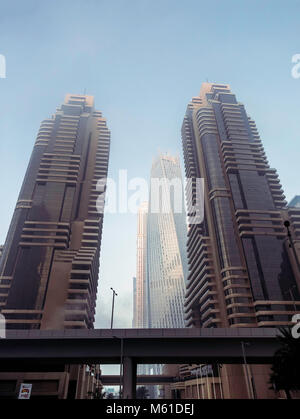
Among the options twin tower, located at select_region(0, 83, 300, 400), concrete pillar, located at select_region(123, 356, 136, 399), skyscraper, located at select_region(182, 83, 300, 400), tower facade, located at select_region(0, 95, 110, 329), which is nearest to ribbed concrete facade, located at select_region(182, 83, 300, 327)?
skyscraper, located at select_region(182, 83, 300, 400)

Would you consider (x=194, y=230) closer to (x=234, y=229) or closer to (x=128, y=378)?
Answer: (x=234, y=229)

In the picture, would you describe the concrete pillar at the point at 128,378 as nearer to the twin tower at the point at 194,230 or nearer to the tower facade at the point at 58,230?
the twin tower at the point at 194,230

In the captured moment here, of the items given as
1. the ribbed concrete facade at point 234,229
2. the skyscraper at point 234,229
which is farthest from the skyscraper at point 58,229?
the skyscraper at point 234,229

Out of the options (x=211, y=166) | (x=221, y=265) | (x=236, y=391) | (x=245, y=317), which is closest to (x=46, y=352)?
(x=236, y=391)

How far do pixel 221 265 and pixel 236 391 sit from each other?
40.3 meters

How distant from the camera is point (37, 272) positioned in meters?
106

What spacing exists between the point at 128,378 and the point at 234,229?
86.3 m

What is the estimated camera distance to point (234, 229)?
114375 millimetres

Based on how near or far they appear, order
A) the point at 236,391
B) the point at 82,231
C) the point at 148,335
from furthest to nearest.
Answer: the point at 82,231
the point at 236,391
the point at 148,335

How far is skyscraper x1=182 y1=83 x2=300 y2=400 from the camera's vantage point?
9762cm

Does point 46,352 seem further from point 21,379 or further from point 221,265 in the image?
→ point 221,265

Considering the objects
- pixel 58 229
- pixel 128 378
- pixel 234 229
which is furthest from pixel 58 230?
pixel 128 378

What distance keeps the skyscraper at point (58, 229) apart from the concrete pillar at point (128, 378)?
65632mm

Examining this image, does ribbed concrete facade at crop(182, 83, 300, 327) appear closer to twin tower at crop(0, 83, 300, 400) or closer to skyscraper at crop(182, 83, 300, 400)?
skyscraper at crop(182, 83, 300, 400)
